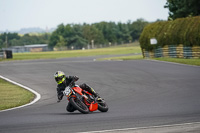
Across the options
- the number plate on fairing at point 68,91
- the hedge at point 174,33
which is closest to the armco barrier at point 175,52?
the hedge at point 174,33

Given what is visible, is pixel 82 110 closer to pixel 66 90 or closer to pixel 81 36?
pixel 66 90

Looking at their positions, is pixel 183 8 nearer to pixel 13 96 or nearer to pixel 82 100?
pixel 13 96

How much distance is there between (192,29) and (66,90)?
26.8 m

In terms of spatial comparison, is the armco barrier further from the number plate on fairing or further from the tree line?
the tree line

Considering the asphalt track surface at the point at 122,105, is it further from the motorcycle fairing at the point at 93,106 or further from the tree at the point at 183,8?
the tree at the point at 183,8

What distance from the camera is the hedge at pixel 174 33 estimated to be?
3550cm

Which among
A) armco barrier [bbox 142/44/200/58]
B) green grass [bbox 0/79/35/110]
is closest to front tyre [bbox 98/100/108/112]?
green grass [bbox 0/79/35/110]

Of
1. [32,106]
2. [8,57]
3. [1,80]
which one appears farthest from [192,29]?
[8,57]

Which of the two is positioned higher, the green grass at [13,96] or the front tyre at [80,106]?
the front tyre at [80,106]

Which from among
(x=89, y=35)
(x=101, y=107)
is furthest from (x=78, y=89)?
(x=89, y=35)

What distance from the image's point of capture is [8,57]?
61.1 metres

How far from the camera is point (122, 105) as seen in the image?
13.1m

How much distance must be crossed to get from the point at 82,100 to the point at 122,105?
233 centimetres

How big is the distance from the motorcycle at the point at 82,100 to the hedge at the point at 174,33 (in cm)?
2480
